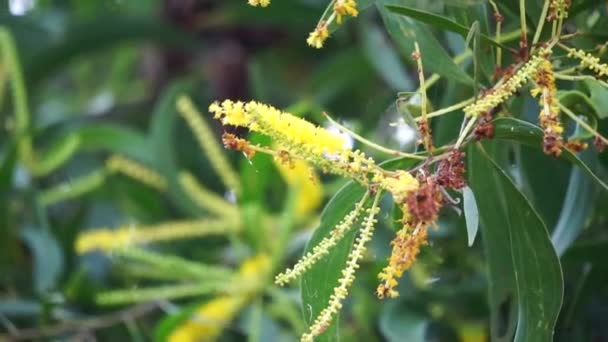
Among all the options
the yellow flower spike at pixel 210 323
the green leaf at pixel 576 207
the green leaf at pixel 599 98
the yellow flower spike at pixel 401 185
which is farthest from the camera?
the yellow flower spike at pixel 210 323

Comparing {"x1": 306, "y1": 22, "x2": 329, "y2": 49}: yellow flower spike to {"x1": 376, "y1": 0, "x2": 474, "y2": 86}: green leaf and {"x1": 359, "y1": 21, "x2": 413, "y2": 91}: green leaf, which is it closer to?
{"x1": 376, "y1": 0, "x2": 474, "y2": 86}: green leaf

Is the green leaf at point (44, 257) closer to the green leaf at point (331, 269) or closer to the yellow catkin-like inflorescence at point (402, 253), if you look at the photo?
the green leaf at point (331, 269)

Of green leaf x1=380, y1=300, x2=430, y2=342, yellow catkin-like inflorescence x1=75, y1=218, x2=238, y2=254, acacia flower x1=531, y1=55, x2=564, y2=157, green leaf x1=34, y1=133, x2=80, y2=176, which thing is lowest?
green leaf x1=380, y1=300, x2=430, y2=342

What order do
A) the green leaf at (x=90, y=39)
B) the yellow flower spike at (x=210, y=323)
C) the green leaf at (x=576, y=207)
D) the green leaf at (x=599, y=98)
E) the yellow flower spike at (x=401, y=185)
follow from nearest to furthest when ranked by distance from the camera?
the yellow flower spike at (x=401, y=185) → the green leaf at (x=599, y=98) → the green leaf at (x=576, y=207) → the yellow flower spike at (x=210, y=323) → the green leaf at (x=90, y=39)

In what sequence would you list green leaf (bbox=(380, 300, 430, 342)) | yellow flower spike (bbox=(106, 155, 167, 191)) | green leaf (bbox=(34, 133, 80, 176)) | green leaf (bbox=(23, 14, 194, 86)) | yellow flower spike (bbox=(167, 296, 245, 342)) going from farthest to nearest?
green leaf (bbox=(23, 14, 194, 86)) → yellow flower spike (bbox=(106, 155, 167, 191)) → green leaf (bbox=(34, 133, 80, 176)) → yellow flower spike (bbox=(167, 296, 245, 342)) → green leaf (bbox=(380, 300, 430, 342))

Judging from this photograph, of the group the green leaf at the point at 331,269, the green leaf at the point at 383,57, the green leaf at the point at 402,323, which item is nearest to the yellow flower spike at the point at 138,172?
the green leaf at the point at 383,57

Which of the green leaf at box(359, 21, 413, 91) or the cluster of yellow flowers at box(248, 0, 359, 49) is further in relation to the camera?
the green leaf at box(359, 21, 413, 91)

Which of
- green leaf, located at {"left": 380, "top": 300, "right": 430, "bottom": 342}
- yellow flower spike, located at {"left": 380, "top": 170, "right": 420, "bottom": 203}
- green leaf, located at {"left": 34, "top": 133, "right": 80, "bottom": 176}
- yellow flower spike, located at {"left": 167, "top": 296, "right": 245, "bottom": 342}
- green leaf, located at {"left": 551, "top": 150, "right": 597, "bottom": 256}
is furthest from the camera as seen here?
green leaf, located at {"left": 34, "top": 133, "right": 80, "bottom": 176}

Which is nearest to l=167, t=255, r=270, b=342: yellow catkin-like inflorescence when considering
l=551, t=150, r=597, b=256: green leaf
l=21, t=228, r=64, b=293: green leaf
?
l=21, t=228, r=64, b=293: green leaf
